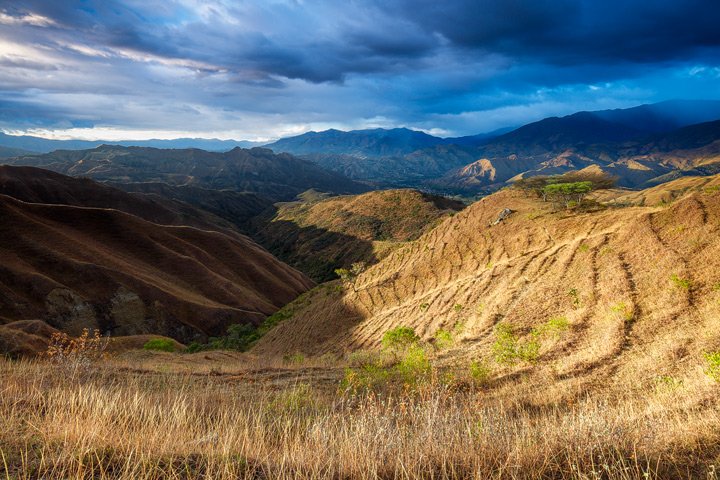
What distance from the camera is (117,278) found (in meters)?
53.5

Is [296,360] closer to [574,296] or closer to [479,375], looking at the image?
[479,375]

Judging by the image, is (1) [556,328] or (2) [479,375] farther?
(1) [556,328]

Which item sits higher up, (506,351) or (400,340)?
(506,351)

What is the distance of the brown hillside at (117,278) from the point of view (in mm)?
46875

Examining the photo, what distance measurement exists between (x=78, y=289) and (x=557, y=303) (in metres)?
58.0

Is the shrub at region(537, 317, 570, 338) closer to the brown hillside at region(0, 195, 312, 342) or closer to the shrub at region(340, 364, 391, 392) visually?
the shrub at region(340, 364, 391, 392)

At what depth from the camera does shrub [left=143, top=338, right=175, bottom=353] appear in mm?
28719

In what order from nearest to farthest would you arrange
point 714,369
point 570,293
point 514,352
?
point 714,369, point 514,352, point 570,293

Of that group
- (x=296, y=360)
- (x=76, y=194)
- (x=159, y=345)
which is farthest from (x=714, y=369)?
(x=76, y=194)

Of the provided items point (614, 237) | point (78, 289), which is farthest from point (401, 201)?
point (614, 237)

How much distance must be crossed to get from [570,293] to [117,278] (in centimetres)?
5837

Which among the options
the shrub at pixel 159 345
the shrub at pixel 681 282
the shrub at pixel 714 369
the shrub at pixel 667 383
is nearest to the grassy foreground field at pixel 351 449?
the shrub at pixel 667 383

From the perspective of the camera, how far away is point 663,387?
22.8ft

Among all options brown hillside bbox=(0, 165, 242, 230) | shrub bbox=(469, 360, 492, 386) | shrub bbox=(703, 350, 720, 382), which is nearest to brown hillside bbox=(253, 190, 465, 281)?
brown hillside bbox=(0, 165, 242, 230)
